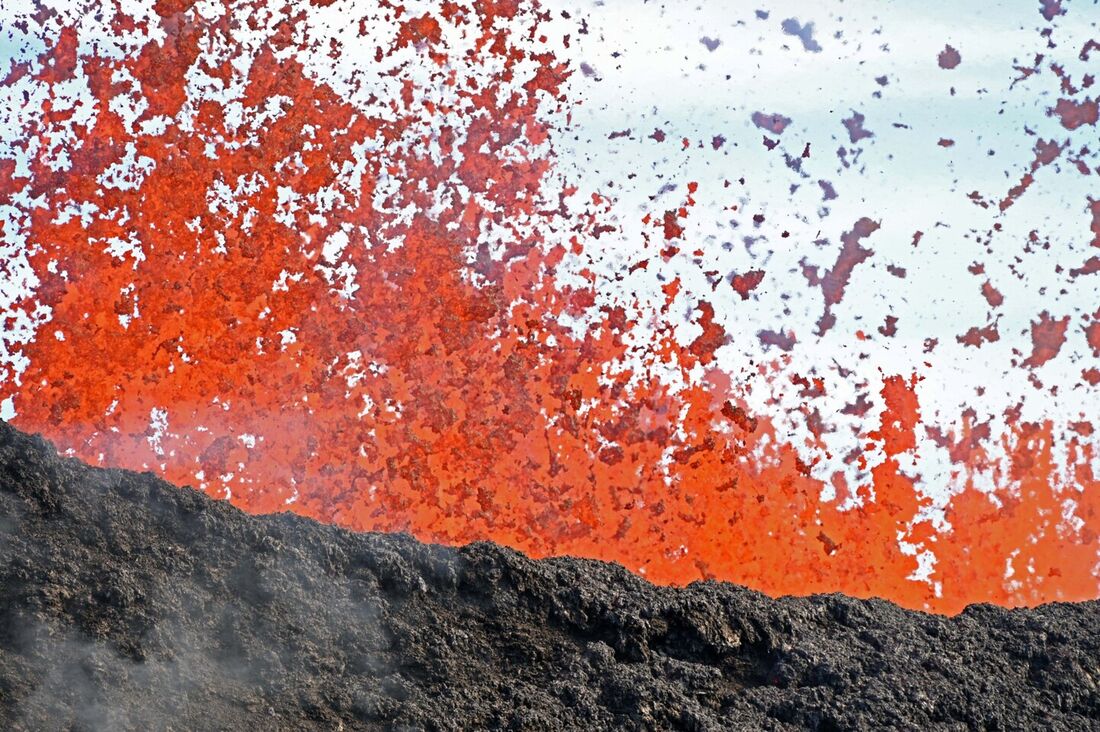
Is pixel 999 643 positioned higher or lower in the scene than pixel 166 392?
lower

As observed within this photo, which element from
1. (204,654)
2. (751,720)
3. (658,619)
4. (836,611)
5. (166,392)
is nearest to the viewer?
(204,654)

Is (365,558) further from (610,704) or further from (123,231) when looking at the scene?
(123,231)

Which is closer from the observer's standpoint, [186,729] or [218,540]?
[186,729]

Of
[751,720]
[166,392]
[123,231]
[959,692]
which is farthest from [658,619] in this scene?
[123,231]

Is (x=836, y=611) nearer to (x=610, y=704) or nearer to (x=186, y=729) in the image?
(x=610, y=704)

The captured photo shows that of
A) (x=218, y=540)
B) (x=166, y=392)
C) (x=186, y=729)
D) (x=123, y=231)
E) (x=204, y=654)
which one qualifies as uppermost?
(x=123, y=231)

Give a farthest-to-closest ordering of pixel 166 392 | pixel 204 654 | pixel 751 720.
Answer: pixel 166 392, pixel 751 720, pixel 204 654
